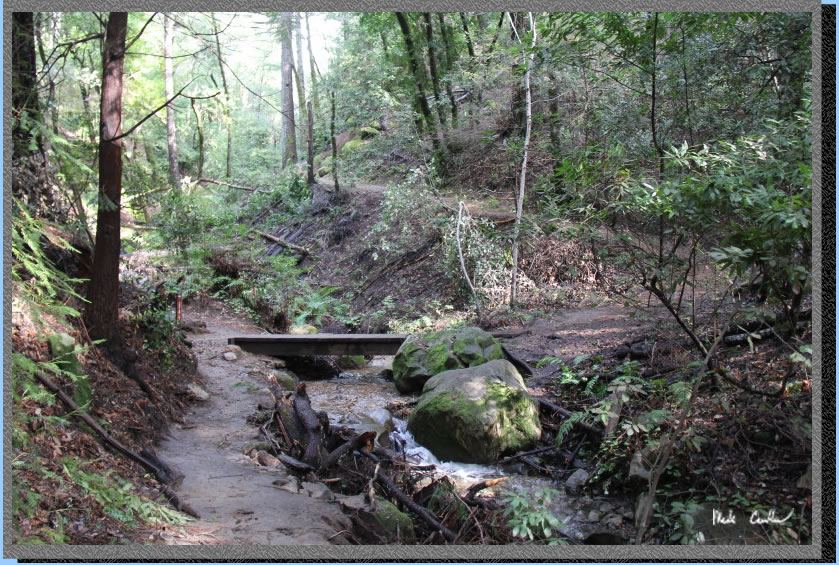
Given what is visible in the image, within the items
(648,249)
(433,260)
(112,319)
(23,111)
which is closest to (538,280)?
(433,260)

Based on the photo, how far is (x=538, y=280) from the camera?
43.7ft

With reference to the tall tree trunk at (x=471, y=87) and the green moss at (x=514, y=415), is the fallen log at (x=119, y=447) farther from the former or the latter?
the tall tree trunk at (x=471, y=87)

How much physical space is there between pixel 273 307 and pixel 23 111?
10.00 m

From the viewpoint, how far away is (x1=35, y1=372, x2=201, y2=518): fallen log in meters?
3.77

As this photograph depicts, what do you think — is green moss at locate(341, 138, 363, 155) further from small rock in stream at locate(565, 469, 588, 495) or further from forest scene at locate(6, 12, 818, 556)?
small rock in stream at locate(565, 469, 588, 495)

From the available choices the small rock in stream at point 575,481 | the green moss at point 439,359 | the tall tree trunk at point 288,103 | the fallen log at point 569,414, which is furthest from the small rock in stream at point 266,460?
the tall tree trunk at point 288,103

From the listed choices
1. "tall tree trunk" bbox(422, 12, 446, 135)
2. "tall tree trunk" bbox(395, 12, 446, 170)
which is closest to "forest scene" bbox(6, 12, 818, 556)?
"tall tree trunk" bbox(395, 12, 446, 170)

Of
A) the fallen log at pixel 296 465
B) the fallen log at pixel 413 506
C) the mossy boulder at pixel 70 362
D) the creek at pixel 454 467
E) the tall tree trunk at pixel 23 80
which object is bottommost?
the creek at pixel 454 467

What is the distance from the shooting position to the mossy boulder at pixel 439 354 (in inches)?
337

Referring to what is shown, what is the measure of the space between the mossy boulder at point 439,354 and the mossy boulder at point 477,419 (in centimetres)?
174

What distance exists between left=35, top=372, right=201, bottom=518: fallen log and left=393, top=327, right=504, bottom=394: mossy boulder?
16.1ft

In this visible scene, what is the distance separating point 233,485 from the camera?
446cm

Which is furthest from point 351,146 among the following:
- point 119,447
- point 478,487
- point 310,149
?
point 119,447

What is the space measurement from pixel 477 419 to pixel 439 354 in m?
2.67
